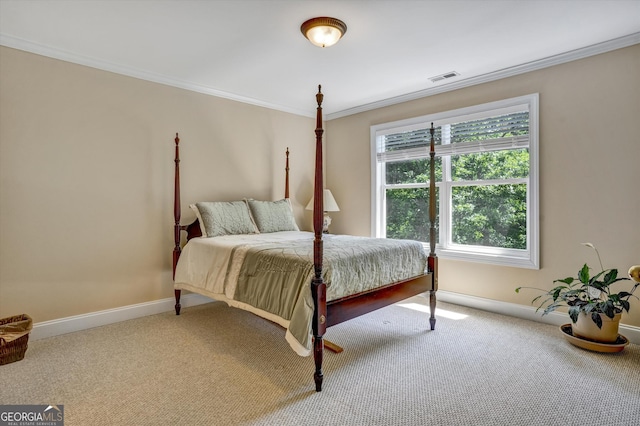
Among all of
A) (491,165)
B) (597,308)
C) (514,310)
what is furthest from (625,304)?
(491,165)

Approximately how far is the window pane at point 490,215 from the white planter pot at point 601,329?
0.91 meters

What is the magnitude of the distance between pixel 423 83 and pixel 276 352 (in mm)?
3023

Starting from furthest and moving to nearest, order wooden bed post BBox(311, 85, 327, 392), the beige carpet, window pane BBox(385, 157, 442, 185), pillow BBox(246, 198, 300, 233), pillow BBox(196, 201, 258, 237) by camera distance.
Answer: window pane BBox(385, 157, 442, 185)
pillow BBox(246, 198, 300, 233)
pillow BBox(196, 201, 258, 237)
wooden bed post BBox(311, 85, 327, 392)
the beige carpet

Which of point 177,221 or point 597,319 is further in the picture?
point 177,221

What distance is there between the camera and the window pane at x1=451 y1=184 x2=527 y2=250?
3.40m

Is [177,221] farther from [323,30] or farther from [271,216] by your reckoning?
[323,30]

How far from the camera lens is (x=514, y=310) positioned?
10.9 feet

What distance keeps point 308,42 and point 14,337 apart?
119 inches

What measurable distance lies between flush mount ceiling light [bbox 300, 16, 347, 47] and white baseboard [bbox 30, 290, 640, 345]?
9.24ft

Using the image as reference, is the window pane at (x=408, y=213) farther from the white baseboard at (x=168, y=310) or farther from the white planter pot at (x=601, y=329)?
the white planter pot at (x=601, y=329)

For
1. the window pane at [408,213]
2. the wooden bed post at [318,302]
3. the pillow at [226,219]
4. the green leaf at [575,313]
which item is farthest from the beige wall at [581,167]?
the pillow at [226,219]

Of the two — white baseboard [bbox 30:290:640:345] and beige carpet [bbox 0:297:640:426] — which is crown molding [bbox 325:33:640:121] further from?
beige carpet [bbox 0:297:640:426]

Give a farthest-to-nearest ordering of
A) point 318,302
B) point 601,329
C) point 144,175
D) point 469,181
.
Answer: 1. point 469,181
2. point 144,175
3. point 601,329
4. point 318,302

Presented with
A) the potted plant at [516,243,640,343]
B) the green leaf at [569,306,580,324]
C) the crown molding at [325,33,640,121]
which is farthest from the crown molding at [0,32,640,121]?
the green leaf at [569,306,580,324]
